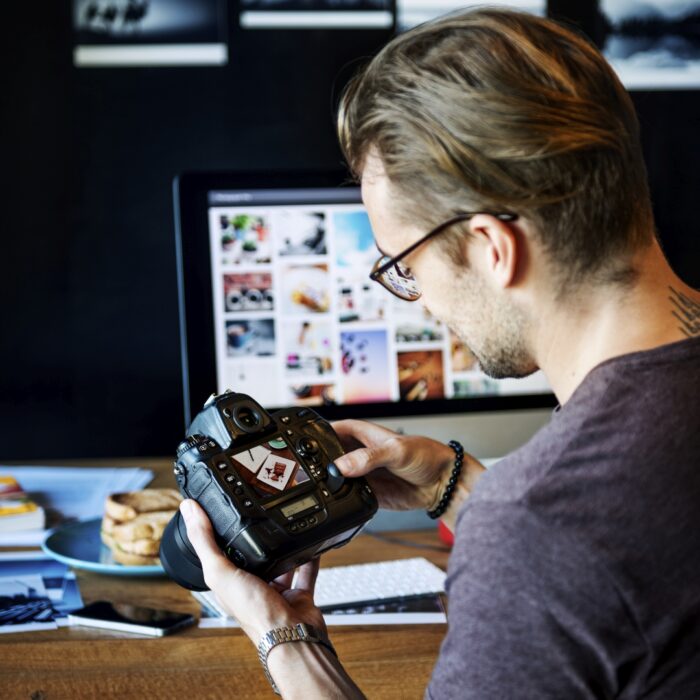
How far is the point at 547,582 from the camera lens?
0.64m

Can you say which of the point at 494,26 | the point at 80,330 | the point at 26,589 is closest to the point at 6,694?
the point at 26,589

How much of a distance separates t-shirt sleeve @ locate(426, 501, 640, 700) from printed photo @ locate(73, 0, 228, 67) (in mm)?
1613

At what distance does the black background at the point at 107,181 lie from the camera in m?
2.06

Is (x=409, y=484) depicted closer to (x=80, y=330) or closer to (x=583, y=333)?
(x=583, y=333)

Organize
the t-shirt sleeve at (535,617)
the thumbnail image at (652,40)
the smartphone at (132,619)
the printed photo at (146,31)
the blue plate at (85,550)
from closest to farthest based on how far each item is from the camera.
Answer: the t-shirt sleeve at (535,617), the smartphone at (132,619), the blue plate at (85,550), the printed photo at (146,31), the thumbnail image at (652,40)

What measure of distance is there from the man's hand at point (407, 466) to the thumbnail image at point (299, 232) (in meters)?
0.34

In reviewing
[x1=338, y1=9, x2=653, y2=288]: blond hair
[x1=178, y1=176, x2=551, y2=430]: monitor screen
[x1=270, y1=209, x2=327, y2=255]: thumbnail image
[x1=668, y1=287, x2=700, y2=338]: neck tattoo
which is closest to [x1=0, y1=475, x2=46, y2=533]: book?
[x1=178, y1=176, x2=551, y2=430]: monitor screen

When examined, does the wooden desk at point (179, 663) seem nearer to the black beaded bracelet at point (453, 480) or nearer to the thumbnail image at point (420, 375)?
the black beaded bracelet at point (453, 480)

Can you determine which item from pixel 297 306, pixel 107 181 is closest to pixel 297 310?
pixel 297 306

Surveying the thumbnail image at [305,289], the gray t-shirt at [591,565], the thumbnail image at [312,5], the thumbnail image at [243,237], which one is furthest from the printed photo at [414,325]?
the thumbnail image at [312,5]

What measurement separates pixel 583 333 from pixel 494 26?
0.24 meters

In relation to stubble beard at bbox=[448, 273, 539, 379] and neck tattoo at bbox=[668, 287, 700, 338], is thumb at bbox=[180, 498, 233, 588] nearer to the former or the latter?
stubble beard at bbox=[448, 273, 539, 379]

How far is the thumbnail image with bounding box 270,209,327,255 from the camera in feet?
4.63

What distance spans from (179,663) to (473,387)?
634 mm
